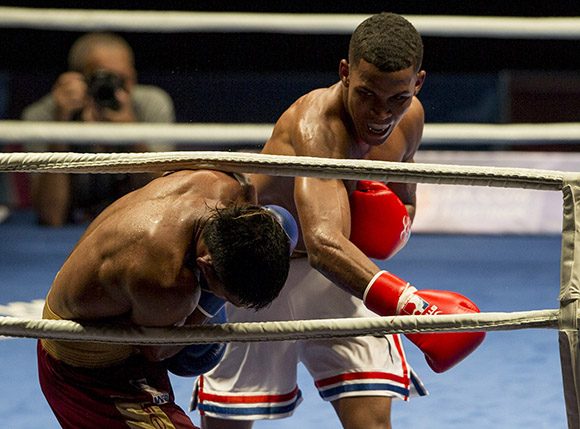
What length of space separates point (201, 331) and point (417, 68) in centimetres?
66

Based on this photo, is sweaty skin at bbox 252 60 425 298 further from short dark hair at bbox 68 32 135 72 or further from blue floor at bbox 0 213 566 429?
short dark hair at bbox 68 32 135 72

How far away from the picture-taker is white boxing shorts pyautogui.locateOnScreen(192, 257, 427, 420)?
6.52 ft

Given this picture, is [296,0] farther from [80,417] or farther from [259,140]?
[80,417]

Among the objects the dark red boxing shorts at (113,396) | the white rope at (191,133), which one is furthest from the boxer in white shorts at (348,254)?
the white rope at (191,133)

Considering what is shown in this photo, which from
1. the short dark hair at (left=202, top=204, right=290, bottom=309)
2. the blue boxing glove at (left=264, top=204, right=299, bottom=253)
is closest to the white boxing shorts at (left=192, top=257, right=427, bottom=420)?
the blue boxing glove at (left=264, top=204, right=299, bottom=253)

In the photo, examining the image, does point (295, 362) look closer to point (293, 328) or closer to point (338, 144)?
point (338, 144)

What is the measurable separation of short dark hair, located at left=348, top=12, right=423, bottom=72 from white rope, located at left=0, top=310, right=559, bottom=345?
0.51 m

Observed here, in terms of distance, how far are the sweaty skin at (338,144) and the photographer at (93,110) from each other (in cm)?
183

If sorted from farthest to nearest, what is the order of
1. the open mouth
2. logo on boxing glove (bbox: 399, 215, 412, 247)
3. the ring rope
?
logo on boxing glove (bbox: 399, 215, 412, 247)
the open mouth
the ring rope

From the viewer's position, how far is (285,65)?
4.87 meters

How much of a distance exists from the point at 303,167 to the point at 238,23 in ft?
6.37

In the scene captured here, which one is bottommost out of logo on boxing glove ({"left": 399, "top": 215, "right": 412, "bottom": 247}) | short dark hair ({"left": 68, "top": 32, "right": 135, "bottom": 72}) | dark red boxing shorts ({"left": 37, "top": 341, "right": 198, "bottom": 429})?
dark red boxing shorts ({"left": 37, "top": 341, "right": 198, "bottom": 429})

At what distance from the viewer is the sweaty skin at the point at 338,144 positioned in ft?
5.92

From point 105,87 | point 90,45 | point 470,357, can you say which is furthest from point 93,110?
point 470,357
